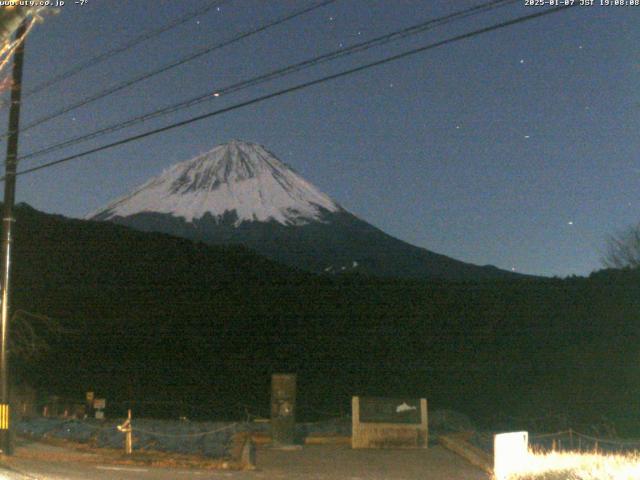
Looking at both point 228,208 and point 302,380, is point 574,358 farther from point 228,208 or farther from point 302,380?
point 228,208

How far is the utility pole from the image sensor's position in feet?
53.3

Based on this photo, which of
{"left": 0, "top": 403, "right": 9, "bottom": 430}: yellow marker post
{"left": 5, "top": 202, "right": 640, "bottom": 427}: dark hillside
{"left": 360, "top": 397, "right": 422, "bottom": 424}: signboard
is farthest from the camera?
{"left": 5, "top": 202, "right": 640, "bottom": 427}: dark hillside

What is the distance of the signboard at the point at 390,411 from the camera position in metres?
18.7

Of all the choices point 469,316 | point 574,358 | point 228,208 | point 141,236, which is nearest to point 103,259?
point 141,236

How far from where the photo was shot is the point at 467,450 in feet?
55.8

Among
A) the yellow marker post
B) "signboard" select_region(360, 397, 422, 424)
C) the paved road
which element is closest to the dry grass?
the paved road

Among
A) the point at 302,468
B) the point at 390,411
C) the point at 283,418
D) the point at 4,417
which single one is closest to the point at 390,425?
the point at 390,411

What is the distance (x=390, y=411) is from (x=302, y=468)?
12.9ft

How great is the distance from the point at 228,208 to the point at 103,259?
73.2 metres

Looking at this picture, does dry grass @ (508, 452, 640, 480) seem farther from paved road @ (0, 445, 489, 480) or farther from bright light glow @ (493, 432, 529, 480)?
paved road @ (0, 445, 489, 480)

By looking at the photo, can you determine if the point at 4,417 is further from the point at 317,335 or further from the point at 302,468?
the point at 317,335

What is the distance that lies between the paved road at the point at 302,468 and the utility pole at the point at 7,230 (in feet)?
2.48

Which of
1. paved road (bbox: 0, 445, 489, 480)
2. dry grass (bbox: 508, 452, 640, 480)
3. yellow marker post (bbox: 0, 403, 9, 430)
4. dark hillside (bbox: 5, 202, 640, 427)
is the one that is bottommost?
paved road (bbox: 0, 445, 489, 480)

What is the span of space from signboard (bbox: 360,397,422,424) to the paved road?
2.70 feet
